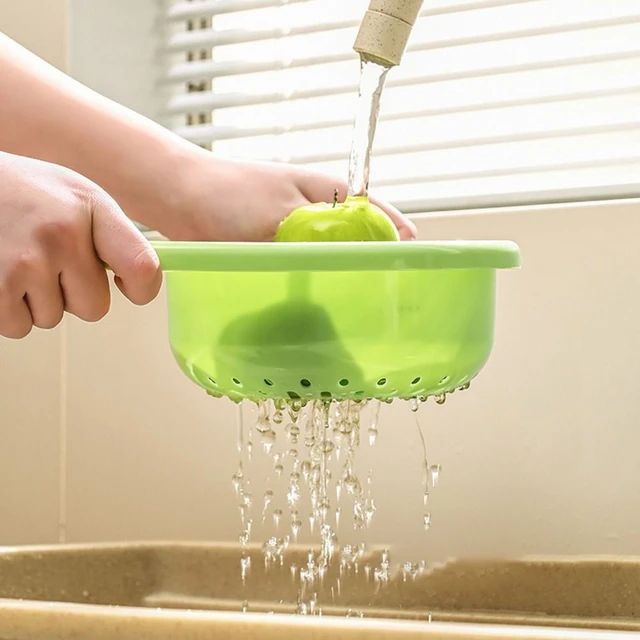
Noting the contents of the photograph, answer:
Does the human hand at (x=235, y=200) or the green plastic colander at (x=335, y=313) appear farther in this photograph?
the human hand at (x=235, y=200)

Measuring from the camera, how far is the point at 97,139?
0.85 metres

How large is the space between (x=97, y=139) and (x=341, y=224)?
0.27 metres

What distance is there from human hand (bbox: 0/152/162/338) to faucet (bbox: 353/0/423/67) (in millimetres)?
187

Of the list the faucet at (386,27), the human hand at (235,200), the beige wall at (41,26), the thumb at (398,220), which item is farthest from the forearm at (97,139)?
the beige wall at (41,26)

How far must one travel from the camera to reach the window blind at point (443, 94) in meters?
1.07

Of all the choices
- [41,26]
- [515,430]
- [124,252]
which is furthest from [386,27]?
[41,26]

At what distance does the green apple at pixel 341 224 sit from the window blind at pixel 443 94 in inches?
16.6

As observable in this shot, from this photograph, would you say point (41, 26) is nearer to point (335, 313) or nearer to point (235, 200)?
point (235, 200)

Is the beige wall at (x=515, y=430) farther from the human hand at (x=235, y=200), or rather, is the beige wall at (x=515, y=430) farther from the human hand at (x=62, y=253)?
the human hand at (x=62, y=253)

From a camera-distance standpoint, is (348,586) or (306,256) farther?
(348,586)

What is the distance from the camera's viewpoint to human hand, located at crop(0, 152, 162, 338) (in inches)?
20.2

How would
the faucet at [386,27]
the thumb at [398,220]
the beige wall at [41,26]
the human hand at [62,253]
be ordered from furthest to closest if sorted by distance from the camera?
the beige wall at [41,26] → the thumb at [398,220] → the faucet at [386,27] → the human hand at [62,253]

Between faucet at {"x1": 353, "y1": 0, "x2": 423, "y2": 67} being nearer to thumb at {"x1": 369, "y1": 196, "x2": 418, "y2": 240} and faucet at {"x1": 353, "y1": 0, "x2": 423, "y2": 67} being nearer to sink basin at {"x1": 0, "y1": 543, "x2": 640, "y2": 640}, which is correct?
thumb at {"x1": 369, "y1": 196, "x2": 418, "y2": 240}

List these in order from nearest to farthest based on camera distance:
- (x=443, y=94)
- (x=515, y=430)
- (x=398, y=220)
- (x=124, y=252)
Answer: (x=124, y=252), (x=398, y=220), (x=515, y=430), (x=443, y=94)
